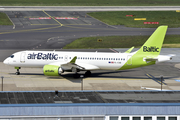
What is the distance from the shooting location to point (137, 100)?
113 feet

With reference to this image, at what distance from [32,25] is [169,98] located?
A: 93.4 metres

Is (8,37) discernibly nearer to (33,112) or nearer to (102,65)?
(102,65)

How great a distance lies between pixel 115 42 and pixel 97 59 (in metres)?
41.0

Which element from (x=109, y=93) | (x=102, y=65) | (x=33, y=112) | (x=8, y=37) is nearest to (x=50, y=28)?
(x=8, y=37)

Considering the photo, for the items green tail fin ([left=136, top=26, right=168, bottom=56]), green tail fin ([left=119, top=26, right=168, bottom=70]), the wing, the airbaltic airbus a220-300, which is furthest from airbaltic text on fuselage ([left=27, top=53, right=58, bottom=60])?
green tail fin ([left=136, top=26, right=168, bottom=56])

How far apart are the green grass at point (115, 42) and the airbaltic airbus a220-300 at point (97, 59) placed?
1289 inches

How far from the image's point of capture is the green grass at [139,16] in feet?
432

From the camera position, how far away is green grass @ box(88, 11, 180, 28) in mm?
131625

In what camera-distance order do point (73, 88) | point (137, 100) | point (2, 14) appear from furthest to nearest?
1. point (2, 14)
2. point (73, 88)
3. point (137, 100)

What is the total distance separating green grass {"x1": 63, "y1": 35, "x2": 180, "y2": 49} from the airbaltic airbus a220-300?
32.7 meters

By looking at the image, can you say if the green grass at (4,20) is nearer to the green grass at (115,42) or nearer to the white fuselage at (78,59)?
the green grass at (115,42)

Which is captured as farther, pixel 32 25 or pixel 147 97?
pixel 32 25

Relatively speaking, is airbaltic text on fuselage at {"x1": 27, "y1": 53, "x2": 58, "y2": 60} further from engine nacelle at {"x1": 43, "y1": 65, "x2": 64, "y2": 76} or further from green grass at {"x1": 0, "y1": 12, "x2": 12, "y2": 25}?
green grass at {"x1": 0, "y1": 12, "x2": 12, "y2": 25}

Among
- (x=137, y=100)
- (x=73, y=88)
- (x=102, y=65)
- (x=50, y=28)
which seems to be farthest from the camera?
(x=50, y=28)
